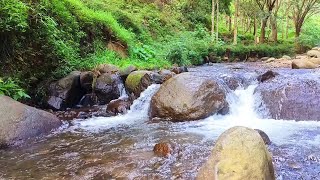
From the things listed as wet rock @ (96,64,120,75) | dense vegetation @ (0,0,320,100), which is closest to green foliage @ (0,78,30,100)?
dense vegetation @ (0,0,320,100)

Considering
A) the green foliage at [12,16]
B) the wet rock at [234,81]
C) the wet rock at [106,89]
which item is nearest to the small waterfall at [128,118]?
the wet rock at [106,89]

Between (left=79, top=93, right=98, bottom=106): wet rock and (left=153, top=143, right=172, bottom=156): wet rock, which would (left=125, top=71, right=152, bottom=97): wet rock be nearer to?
(left=79, top=93, right=98, bottom=106): wet rock

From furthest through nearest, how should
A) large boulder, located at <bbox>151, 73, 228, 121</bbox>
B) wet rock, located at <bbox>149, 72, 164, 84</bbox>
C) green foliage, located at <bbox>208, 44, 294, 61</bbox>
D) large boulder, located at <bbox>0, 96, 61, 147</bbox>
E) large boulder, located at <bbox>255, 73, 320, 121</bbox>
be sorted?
green foliage, located at <bbox>208, 44, 294, 61</bbox> < wet rock, located at <bbox>149, 72, 164, 84</bbox> < large boulder, located at <bbox>255, 73, 320, 121</bbox> < large boulder, located at <bbox>151, 73, 228, 121</bbox> < large boulder, located at <bbox>0, 96, 61, 147</bbox>

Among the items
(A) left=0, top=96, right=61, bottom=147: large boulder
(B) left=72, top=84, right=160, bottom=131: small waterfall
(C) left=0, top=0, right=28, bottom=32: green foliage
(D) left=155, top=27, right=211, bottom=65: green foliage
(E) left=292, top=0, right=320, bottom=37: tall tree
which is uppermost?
(E) left=292, top=0, right=320, bottom=37: tall tree

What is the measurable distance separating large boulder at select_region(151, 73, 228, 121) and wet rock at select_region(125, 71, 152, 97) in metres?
1.68

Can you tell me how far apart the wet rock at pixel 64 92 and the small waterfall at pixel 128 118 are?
1574mm

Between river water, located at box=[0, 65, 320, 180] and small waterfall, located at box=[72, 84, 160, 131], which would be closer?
river water, located at box=[0, 65, 320, 180]

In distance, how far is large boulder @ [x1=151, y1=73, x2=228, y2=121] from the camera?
8555 millimetres

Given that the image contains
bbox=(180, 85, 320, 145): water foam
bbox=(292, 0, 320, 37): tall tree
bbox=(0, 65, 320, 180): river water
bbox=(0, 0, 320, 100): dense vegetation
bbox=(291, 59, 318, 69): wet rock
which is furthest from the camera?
bbox=(292, 0, 320, 37): tall tree

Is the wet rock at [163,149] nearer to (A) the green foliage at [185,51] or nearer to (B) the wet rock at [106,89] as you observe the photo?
(B) the wet rock at [106,89]

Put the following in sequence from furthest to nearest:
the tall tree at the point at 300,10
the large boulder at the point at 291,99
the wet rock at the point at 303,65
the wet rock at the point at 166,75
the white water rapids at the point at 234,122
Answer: the tall tree at the point at 300,10 < the wet rock at the point at 303,65 < the wet rock at the point at 166,75 < the large boulder at the point at 291,99 < the white water rapids at the point at 234,122

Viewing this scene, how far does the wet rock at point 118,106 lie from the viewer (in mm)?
9570

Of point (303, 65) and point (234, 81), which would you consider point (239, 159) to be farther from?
point (303, 65)

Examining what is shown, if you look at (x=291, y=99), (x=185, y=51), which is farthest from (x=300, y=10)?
(x=291, y=99)
